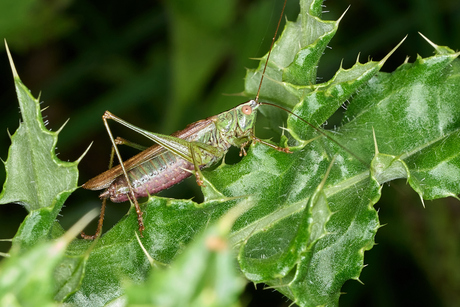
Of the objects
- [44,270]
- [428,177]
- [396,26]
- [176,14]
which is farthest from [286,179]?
[396,26]

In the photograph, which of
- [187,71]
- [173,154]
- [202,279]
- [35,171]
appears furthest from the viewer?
[187,71]

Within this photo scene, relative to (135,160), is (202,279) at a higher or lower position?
lower

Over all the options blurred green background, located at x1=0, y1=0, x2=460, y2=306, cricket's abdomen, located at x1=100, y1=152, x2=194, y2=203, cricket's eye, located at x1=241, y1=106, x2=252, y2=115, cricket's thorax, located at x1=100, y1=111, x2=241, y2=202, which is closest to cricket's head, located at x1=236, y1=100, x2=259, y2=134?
cricket's eye, located at x1=241, y1=106, x2=252, y2=115

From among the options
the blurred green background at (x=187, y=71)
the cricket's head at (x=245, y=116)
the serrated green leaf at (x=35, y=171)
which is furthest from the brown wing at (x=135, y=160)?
the blurred green background at (x=187, y=71)

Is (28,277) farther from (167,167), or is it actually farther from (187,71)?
(187,71)

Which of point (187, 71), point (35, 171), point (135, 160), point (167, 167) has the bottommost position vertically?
point (35, 171)

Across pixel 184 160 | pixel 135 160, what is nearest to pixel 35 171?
pixel 135 160
